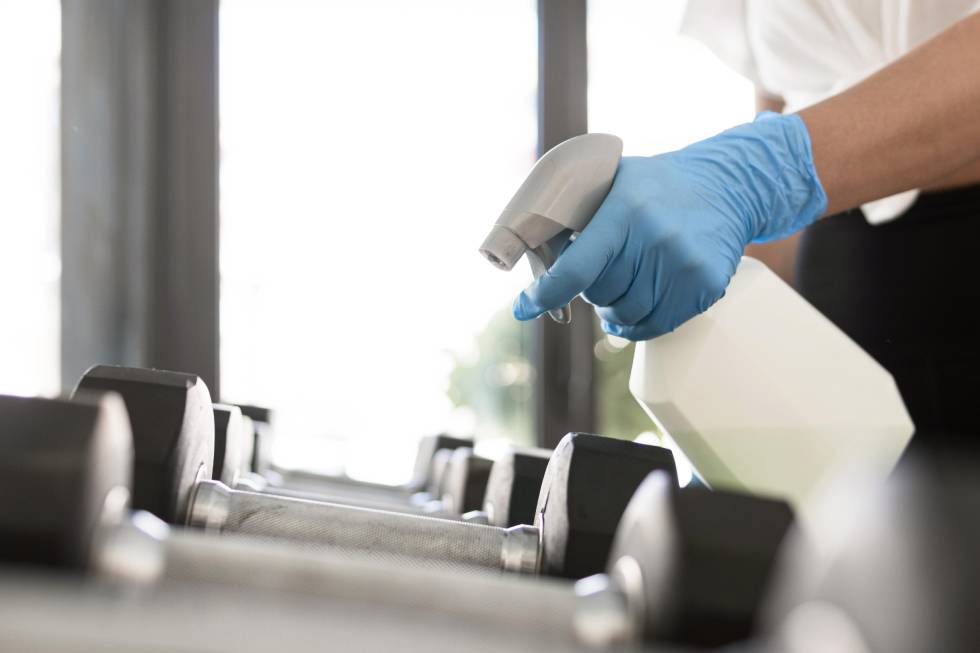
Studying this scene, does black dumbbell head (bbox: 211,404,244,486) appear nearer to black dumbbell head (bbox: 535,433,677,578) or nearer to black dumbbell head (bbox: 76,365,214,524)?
black dumbbell head (bbox: 76,365,214,524)

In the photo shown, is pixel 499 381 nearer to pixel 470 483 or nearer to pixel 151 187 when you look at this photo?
pixel 151 187

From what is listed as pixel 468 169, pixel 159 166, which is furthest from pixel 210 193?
pixel 468 169

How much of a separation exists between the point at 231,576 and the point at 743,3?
1.27 metres

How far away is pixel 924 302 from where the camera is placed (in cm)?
112

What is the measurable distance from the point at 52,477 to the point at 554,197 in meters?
0.53

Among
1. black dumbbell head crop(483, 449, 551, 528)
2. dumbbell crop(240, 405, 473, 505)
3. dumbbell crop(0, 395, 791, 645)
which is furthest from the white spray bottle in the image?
dumbbell crop(240, 405, 473, 505)

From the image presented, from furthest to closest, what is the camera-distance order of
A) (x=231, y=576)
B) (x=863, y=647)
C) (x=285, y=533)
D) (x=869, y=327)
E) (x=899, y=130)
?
1. (x=869, y=327)
2. (x=899, y=130)
3. (x=285, y=533)
4. (x=231, y=576)
5. (x=863, y=647)

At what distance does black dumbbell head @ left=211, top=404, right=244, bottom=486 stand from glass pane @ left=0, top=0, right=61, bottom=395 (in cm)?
150

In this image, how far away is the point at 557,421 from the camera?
9.54 ft

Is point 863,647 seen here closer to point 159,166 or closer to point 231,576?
point 231,576

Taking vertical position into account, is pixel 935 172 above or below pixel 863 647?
above

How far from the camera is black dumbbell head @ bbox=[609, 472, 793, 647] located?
34 centimetres

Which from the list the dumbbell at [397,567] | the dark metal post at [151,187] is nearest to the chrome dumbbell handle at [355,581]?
the dumbbell at [397,567]

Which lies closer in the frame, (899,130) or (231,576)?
(231,576)
